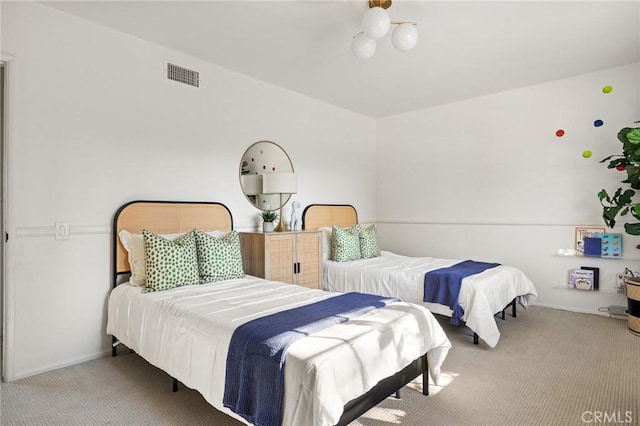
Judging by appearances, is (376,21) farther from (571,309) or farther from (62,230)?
(571,309)

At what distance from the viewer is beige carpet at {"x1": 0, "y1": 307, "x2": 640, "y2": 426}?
2.00 m

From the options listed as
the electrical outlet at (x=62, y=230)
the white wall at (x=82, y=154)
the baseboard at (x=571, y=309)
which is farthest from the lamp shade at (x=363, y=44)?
the baseboard at (x=571, y=309)

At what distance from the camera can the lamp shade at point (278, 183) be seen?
376 cm

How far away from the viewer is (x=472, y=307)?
9.87 ft

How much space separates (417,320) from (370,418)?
0.61 m

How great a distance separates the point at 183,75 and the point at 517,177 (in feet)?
13.3

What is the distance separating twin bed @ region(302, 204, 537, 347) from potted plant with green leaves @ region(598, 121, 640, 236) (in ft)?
3.34

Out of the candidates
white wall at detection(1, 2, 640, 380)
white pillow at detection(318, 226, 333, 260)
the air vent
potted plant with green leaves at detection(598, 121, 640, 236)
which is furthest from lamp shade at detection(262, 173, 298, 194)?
potted plant with green leaves at detection(598, 121, 640, 236)

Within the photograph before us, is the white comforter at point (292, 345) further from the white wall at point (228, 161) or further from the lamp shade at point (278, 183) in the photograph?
the lamp shade at point (278, 183)

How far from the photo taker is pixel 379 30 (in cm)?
242

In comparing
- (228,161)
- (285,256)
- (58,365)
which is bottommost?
(58,365)

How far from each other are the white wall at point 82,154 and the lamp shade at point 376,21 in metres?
1.86

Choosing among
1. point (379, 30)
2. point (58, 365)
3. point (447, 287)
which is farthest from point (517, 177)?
point (58, 365)

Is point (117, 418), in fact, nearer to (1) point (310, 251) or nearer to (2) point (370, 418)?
(2) point (370, 418)
